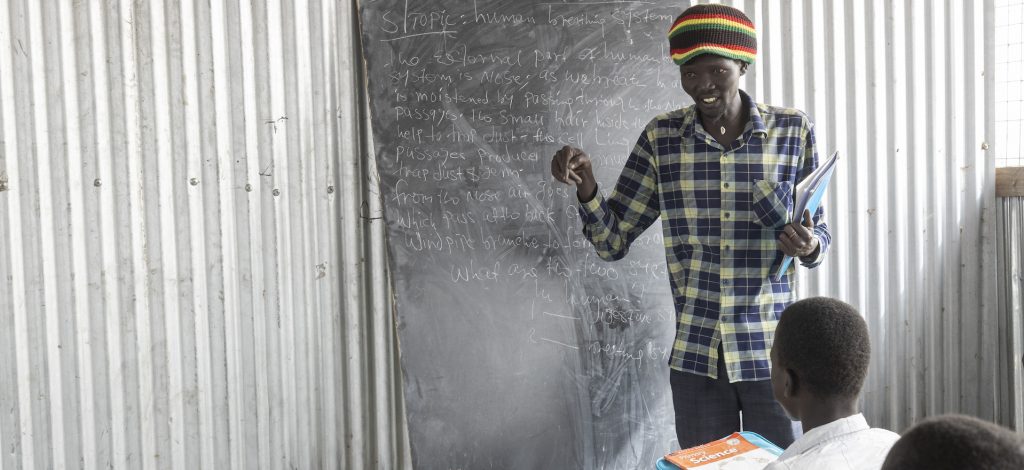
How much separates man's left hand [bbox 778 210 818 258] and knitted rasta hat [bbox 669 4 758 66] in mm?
499

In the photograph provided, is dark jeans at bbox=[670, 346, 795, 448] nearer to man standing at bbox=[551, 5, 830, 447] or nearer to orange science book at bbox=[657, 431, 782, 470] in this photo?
man standing at bbox=[551, 5, 830, 447]

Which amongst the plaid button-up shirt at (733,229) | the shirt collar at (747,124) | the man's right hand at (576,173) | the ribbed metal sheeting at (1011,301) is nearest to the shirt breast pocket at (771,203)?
the plaid button-up shirt at (733,229)

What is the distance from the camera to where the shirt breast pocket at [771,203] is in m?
2.18

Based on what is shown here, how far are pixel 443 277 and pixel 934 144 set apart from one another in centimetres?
220

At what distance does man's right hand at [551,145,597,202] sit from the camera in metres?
2.39

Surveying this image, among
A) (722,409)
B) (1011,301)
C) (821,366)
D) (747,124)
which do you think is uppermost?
(747,124)

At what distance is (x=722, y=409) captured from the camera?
2.24m

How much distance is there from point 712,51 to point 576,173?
0.55 metres

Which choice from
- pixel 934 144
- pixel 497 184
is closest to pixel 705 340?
pixel 497 184

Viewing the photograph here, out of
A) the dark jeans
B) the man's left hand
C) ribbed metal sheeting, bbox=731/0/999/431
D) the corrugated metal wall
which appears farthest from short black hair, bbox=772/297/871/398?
ribbed metal sheeting, bbox=731/0/999/431

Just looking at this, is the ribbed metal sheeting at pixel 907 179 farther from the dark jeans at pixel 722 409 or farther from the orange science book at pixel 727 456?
the orange science book at pixel 727 456

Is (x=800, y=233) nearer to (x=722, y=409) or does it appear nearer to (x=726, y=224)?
(x=726, y=224)

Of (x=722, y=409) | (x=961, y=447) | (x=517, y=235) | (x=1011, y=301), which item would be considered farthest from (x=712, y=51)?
(x=1011, y=301)

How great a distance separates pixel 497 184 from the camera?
2658mm
